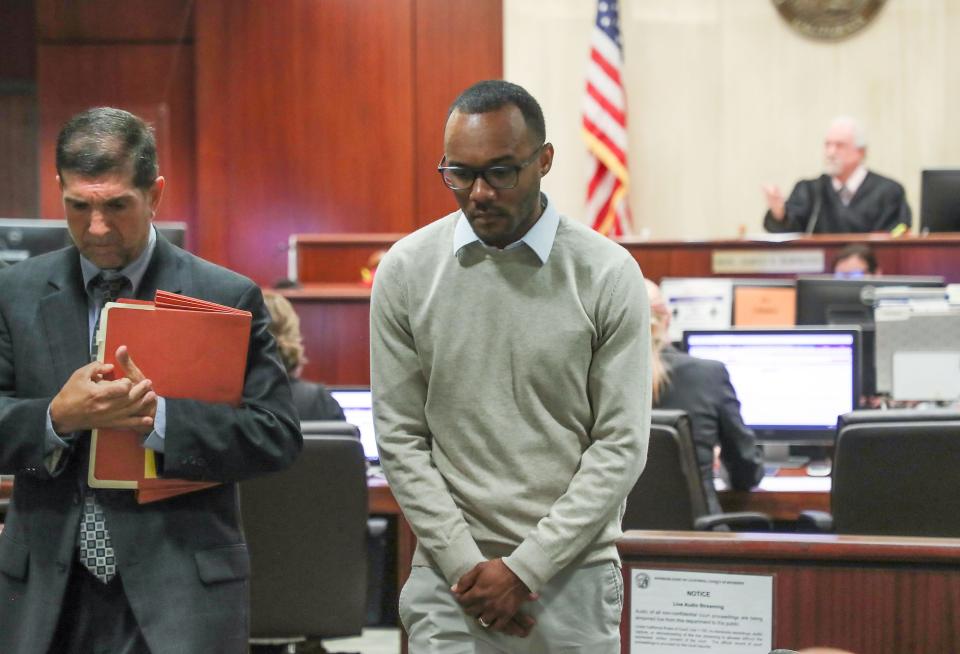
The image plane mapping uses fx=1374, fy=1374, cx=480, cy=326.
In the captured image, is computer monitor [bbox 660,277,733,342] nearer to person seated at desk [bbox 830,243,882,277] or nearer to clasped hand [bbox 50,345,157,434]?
person seated at desk [bbox 830,243,882,277]

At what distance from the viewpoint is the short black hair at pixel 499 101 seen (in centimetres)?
198

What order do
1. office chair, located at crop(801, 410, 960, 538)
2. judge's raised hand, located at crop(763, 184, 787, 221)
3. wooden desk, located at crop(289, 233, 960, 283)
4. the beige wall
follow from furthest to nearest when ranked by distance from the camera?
1. the beige wall
2. judge's raised hand, located at crop(763, 184, 787, 221)
3. wooden desk, located at crop(289, 233, 960, 283)
4. office chair, located at crop(801, 410, 960, 538)

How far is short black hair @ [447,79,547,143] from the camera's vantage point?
77.8 inches

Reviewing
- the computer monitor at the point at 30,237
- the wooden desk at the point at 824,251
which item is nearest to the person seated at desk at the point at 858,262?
the wooden desk at the point at 824,251

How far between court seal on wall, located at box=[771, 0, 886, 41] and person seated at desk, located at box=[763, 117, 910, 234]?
4.65ft

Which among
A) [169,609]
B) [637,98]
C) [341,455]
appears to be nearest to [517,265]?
[169,609]

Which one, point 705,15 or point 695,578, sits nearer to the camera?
point 695,578

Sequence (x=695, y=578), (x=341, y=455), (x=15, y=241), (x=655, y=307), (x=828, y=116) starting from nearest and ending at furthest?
(x=695, y=578), (x=341, y=455), (x=655, y=307), (x=15, y=241), (x=828, y=116)

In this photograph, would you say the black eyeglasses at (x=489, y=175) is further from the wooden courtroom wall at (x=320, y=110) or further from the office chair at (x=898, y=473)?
the wooden courtroom wall at (x=320, y=110)

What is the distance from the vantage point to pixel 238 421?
1934 millimetres

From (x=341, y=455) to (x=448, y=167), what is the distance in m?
1.81

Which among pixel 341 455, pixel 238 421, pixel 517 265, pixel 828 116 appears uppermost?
pixel 828 116

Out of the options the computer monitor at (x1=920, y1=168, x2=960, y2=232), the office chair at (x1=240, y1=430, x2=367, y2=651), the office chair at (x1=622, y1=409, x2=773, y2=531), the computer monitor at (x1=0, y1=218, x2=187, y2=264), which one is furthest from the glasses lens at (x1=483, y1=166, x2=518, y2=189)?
the computer monitor at (x1=920, y1=168, x2=960, y2=232)

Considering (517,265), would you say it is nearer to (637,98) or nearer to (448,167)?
(448,167)
